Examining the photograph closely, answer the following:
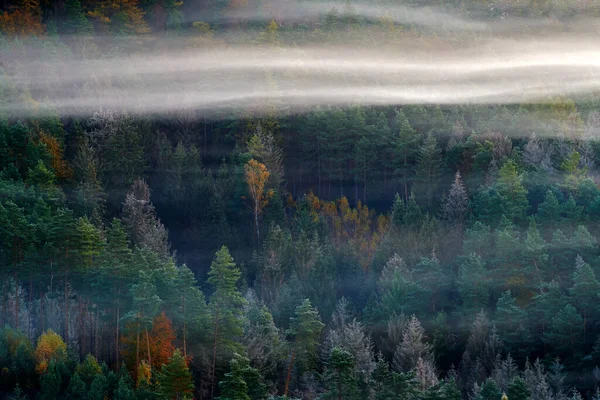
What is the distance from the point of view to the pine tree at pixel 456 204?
93.6 ft

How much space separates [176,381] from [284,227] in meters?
7.62

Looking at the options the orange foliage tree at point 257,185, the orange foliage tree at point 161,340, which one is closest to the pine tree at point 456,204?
the orange foliage tree at point 257,185

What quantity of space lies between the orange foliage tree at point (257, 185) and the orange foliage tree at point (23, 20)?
830 cm

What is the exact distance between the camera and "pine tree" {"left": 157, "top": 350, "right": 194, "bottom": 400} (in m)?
23.0

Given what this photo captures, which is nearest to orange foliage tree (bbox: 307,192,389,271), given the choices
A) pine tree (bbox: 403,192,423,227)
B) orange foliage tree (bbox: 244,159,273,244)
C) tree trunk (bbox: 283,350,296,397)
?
pine tree (bbox: 403,192,423,227)

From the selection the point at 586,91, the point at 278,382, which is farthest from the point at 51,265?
the point at 586,91

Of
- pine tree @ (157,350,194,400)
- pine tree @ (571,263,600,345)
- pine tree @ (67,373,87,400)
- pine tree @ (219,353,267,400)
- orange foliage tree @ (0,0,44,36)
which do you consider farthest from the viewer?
orange foliage tree @ (0,0,44,36)

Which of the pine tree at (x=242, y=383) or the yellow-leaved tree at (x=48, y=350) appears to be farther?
the yellow-leaved tree at (x=48, y=350)

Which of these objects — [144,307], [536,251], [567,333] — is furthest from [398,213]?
[144,307]

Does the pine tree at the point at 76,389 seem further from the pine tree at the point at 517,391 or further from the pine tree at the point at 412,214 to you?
the pine tree at the point at 412,214

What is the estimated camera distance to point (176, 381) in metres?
23.1

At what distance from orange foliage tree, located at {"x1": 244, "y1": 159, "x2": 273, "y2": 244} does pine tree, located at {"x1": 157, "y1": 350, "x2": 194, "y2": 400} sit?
767 centimetres

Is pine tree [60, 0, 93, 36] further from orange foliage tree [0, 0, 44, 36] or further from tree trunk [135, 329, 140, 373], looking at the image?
tree trunk [135, 329, 140, 373]

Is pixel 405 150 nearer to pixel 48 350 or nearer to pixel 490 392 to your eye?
pixel 48 350
